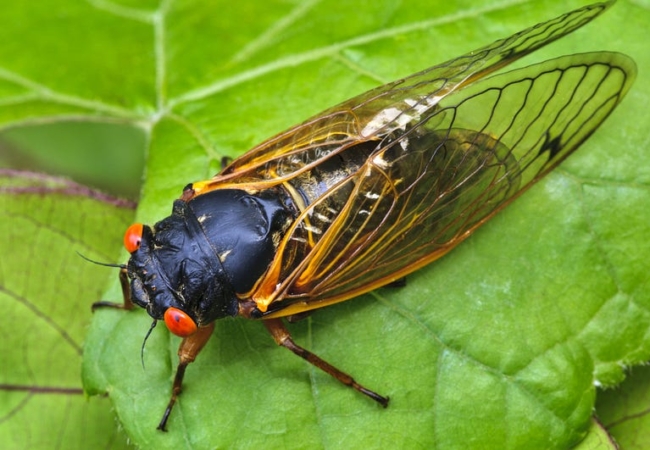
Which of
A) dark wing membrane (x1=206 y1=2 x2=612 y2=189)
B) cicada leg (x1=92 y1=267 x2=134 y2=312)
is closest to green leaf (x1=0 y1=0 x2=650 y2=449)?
cicada leg (x1=92 y1=267 x2=134 y2=312)

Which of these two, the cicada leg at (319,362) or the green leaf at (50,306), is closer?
the cicada leg at (319,362)

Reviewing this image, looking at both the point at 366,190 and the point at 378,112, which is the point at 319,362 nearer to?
the point at 366,190

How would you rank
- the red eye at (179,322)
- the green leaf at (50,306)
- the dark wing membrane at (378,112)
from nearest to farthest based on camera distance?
1. the red eye at (179,322)
2. the dark wing membrane at (378,112)
3. the green leaf at (50,306)

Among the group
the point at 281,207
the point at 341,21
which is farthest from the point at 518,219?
the point at 341,21

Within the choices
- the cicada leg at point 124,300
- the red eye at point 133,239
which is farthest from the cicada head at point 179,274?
the cicada leg at point 124,300

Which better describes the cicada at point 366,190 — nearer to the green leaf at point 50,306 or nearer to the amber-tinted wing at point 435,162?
the amber-tinted wing at point 435,162

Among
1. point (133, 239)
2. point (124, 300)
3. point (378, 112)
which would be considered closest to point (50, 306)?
point (124, 300)

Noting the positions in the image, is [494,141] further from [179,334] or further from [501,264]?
[179,334]

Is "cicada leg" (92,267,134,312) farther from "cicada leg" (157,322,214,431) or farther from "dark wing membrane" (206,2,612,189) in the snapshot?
"dark wing membrane" (206,2,612,189)
